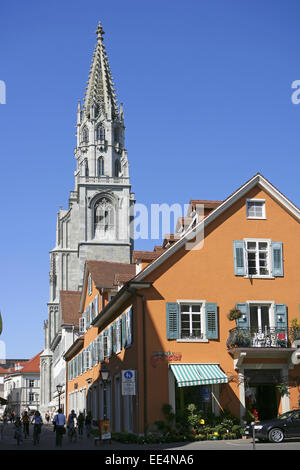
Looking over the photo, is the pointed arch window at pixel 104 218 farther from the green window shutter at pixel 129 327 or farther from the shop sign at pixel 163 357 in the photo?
the shop sign at pixel 163 357

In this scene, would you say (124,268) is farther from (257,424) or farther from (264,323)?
(257,424)

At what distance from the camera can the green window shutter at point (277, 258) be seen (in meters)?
33.2

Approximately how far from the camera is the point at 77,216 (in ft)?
363

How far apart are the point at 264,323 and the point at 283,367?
2049 millimetres

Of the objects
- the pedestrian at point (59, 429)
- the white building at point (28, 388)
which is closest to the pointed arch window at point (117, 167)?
the white building at point (28, 388)

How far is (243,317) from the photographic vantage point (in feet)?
106

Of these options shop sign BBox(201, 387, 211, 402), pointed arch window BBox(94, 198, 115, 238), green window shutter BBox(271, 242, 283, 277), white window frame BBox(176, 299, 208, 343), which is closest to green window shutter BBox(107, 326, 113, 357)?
white window frame BBox(176, 299, 208, 343)

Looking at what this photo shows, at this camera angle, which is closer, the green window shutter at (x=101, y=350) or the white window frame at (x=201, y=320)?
the white window frame at (x=201, y=320)

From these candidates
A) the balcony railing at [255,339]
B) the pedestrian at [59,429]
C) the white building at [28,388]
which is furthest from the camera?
the white building at [28,388]

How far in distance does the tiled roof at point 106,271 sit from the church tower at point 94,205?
49.5m

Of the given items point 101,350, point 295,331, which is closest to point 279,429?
point 295,331

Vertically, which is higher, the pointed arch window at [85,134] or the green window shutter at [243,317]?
the pointed arch window at [85,134]

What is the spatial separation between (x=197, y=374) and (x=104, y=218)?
252 feet
